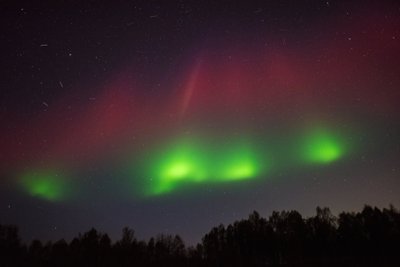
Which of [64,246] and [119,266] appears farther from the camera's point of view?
[64,246]

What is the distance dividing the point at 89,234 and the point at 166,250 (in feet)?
85.9

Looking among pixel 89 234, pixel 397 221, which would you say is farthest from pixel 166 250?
pixel 397 221

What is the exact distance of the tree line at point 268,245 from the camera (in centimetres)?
7156

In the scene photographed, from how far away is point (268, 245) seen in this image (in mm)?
87750

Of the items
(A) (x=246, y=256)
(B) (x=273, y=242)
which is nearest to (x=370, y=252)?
(B) (x=273, y=242)

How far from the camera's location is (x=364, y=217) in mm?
79000

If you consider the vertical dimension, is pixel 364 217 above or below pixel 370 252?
above

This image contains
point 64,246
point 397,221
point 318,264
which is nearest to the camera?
point 318,264

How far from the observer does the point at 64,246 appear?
348 ft

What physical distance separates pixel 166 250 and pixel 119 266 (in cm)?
3800

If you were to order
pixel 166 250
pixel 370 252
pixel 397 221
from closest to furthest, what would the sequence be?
pixel 370 252 → pixel 397 221 → pixel 166 250

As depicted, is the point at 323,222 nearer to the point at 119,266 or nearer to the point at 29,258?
the point at 119,266

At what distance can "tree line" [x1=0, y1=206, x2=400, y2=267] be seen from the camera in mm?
71562

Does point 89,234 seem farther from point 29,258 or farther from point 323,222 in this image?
point 323,222
